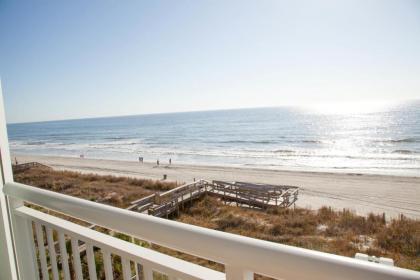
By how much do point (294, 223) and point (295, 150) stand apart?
53.3 feet

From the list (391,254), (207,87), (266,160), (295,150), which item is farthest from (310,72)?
(391,254)

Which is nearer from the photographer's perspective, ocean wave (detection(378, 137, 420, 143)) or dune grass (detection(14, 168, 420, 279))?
dune grass (detection(14, 168, 420, 279))

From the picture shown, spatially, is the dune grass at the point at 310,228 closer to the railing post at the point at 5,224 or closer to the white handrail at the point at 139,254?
the railing post at the point at 5,224

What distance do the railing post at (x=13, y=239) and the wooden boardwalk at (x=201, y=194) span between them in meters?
4.47

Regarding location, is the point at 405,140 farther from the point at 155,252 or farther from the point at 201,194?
the point at 155,252

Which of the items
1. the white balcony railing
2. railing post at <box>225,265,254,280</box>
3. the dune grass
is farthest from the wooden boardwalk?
railing post at <box>225,265,254,280</box>

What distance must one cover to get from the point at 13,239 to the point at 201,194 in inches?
269

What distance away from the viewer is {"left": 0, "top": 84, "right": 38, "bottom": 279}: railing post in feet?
3.91

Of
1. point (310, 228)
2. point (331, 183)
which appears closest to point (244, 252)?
point (310, 228)

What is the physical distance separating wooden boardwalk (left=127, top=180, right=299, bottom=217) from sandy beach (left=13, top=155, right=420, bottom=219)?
152 cm

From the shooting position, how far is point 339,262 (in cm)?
39

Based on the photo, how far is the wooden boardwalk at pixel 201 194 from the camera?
20.0 feet

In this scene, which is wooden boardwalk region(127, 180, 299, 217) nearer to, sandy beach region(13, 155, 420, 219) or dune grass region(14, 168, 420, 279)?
dune grass region(14, 168, 420, 279)

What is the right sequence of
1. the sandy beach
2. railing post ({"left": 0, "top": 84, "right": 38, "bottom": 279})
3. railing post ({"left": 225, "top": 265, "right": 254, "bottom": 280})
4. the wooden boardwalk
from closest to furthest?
railing post ({"left": 225, "top": 265, "right": 254, "bottom": 280}) < railing post ({"left": 0, "top": 84, "right": 38, "bottom": 279}) < the wooden boardwalk < the sandy beach
